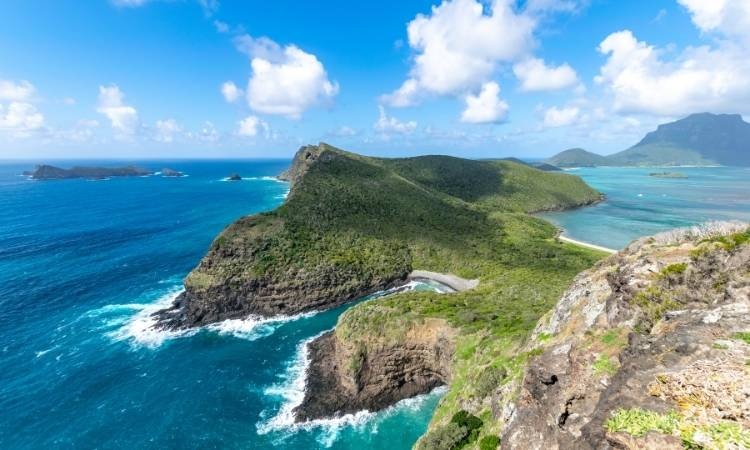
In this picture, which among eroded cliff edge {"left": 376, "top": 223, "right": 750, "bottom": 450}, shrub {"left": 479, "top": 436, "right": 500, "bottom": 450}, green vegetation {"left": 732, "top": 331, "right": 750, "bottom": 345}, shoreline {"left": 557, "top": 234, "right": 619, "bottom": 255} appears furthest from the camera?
shoreline {"left": 557, "top": 234, "right": 619, "bottom": 255}

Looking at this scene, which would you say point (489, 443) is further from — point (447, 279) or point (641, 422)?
point (447, 279)

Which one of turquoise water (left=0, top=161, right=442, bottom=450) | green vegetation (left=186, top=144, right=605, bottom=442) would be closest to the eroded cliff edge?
green vegetation (left=186, top=144, right=605, bottom=442)

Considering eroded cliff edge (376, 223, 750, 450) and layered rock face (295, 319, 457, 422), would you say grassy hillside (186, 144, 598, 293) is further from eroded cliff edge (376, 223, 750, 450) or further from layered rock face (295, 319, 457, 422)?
eroded cliff edge (376, 223, 750, 450)

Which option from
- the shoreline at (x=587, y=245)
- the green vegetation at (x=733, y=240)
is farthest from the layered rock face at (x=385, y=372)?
the shoreline at (x=587, y=245)

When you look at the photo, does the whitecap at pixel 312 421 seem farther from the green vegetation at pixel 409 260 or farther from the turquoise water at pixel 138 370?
the green vegetation at pixel 409 260

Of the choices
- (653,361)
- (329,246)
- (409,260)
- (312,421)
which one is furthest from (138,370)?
(653,361)

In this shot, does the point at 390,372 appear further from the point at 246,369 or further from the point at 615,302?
the point at 615,302
